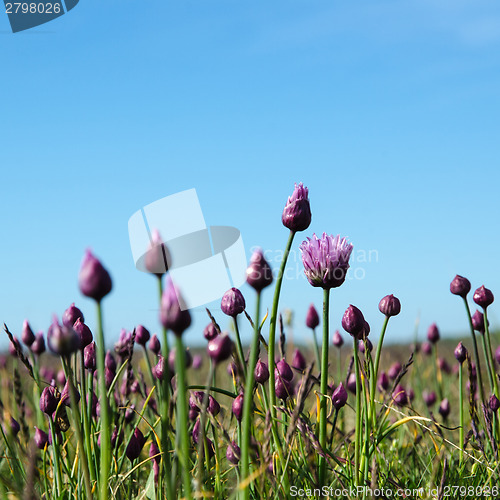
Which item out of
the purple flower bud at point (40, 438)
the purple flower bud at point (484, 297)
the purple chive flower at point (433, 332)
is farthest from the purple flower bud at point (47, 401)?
the purple chive flower at point (433, 332)

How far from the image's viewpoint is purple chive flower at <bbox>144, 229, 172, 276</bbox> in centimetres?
124

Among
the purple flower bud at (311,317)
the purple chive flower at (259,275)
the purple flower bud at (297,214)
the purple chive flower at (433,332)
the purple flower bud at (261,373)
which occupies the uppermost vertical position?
the purple flower bud at (297,214)

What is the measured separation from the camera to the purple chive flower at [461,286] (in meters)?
2.40

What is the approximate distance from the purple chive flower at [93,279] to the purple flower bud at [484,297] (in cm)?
176

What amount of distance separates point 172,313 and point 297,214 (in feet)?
2.33

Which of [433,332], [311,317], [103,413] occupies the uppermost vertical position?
[103,413]

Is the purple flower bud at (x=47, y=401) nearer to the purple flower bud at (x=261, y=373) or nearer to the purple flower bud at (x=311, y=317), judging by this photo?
the purple flower bud at (x=261, y=373)

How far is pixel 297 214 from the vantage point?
168 cm

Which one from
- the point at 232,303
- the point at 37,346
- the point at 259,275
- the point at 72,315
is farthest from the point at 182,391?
the point at 37,346

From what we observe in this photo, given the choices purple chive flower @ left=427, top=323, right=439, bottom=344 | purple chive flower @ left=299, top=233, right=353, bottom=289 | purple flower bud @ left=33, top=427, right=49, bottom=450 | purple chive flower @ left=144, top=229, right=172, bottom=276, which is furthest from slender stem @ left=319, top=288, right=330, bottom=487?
purple chive flower @ left=427, top=323, right=439, bottom=344

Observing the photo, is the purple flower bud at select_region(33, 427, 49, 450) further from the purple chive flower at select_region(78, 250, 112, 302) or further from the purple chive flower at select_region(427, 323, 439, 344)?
the purple chive flower at select_region(427, 323, 439, 344)

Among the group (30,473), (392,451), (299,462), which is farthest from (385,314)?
(30,473)

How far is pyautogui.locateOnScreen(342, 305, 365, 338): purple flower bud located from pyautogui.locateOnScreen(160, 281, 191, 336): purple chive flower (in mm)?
867

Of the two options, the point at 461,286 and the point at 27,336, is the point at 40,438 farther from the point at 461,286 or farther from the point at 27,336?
the point at 461,286
